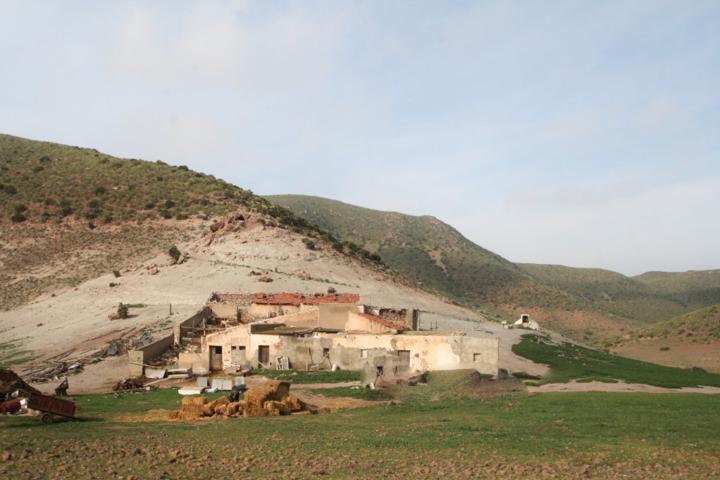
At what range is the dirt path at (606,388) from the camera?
2839 cm

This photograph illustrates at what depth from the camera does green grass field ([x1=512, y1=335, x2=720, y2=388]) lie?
110 ft

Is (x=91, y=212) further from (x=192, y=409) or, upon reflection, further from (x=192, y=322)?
(x=192, y=409)

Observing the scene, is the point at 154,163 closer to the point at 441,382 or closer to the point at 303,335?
the point at 303,335

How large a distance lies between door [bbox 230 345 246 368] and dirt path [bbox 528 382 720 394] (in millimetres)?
13832

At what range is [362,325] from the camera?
120 ft

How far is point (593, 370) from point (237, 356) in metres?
18.4

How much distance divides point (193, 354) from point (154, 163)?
2470 inches

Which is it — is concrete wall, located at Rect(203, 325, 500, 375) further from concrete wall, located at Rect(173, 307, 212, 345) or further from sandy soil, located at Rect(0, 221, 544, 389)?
sandy soil, located at Rect(0, 221, 544, 389)

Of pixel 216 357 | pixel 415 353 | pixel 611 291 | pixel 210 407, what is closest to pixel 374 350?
pixel 415 353

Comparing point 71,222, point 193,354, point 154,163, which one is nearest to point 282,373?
point 193,354

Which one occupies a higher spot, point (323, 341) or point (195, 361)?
point (323, 341)

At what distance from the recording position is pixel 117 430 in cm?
1781

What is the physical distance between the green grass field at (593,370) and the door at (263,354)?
41.7ft

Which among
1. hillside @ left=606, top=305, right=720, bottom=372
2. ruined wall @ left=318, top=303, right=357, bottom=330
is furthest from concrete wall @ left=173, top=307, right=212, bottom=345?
hillside @ left=606, top=305, right=720, bottom=372
